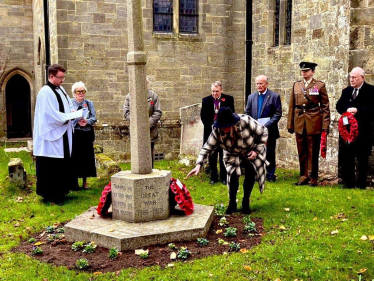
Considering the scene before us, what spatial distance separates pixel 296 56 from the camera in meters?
11.3

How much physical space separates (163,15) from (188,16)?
77cm

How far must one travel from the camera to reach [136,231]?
226 inches

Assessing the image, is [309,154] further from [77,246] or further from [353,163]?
[77,246]

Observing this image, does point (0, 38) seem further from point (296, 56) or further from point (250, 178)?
point (250, 178)

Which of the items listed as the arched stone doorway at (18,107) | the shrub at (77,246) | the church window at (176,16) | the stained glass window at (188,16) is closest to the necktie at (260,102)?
the shrub at (77,246)

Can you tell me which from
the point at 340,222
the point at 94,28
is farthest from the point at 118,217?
the point at 94,28

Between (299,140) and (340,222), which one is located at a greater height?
(299,140)

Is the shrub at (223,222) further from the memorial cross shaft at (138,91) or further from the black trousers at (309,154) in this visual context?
the black trousers at (309,154)

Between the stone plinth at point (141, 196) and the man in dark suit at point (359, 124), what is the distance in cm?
369

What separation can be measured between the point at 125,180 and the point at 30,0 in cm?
1511

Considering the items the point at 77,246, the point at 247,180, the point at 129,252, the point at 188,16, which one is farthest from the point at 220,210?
the point at 188,16

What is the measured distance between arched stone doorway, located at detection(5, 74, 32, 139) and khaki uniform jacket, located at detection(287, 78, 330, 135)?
14.3 meters

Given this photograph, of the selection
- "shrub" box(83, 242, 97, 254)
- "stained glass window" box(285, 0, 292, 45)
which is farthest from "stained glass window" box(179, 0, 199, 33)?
"shrub" box(83, 242, 97, 254)

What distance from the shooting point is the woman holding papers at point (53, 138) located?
760cm
